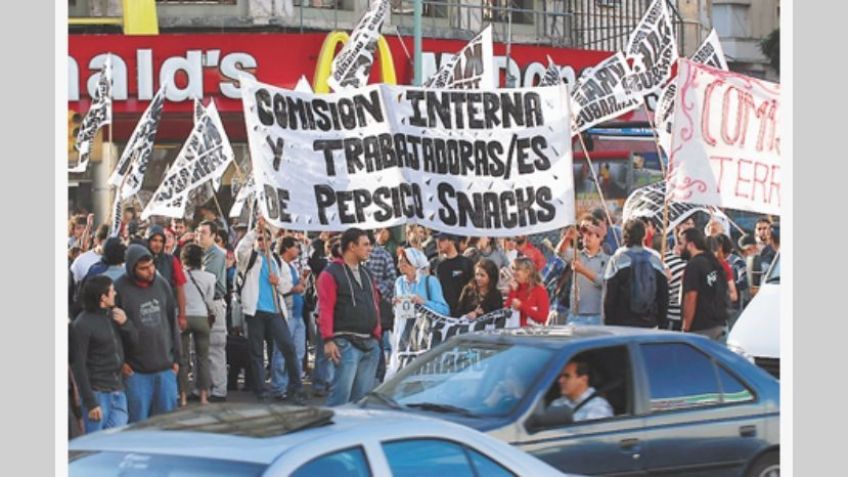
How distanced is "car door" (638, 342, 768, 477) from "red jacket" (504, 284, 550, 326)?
3900 millimetres

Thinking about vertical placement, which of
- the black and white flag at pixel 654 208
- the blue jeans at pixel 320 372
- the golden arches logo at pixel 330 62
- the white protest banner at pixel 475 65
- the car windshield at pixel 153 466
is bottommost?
the blue jeans at pixel 320 372

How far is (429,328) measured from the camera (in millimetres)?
14750

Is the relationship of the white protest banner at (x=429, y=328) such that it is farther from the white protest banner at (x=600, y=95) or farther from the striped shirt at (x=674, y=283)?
the white protest banner at (x=600, y=95)

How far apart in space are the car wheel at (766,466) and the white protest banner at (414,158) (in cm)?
579

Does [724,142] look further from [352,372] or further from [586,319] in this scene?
[352,372]

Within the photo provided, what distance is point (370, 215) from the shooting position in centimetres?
1627

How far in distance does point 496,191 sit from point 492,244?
364 centimetres

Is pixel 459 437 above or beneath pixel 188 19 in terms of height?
beneath

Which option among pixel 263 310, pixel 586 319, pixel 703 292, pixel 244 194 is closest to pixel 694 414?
pixel 703 292

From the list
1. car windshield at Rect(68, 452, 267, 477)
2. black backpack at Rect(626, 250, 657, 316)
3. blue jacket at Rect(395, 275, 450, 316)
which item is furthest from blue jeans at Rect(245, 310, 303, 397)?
car windshield at Rect(68, 452, 267, 477)

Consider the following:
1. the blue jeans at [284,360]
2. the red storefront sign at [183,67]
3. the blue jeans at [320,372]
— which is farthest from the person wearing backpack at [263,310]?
the red storefront sign at [183,67]

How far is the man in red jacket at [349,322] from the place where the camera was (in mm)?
14039
